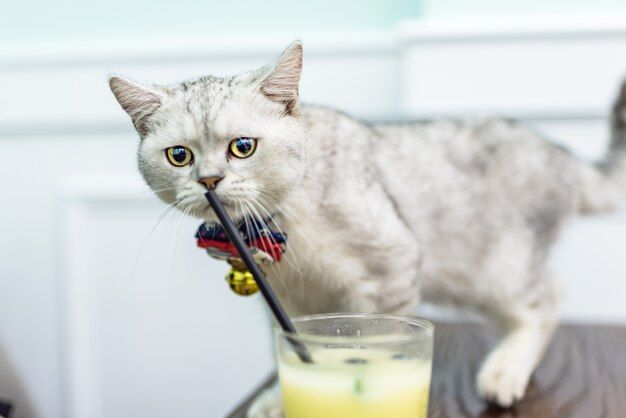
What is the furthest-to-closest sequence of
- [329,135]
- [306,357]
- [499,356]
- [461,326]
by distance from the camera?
[461,326] → [499,356] → [329,135] → [306,357]

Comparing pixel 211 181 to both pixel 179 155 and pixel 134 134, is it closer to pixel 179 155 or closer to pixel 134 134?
pixel 179 155

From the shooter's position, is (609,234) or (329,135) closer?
(329,135)

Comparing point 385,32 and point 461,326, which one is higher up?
point 385,32

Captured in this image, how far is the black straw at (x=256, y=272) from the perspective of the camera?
1.50ft

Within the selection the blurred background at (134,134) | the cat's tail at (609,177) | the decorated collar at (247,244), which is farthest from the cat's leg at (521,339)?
the decorated collar at (247,244)

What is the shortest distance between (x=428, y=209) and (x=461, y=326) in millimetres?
363

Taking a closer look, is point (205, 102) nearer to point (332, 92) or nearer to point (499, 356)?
point (499, 356)

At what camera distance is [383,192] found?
2.49 ft

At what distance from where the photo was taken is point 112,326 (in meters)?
1.27

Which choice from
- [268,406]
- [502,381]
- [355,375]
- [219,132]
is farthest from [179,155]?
[502,381]

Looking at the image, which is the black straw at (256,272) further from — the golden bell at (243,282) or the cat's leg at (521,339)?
the cat's leg at (521,339)

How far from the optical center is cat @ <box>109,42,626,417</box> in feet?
1.73

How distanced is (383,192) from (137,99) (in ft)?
1.09

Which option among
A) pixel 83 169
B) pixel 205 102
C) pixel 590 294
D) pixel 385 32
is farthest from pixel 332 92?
pixel 205 102
